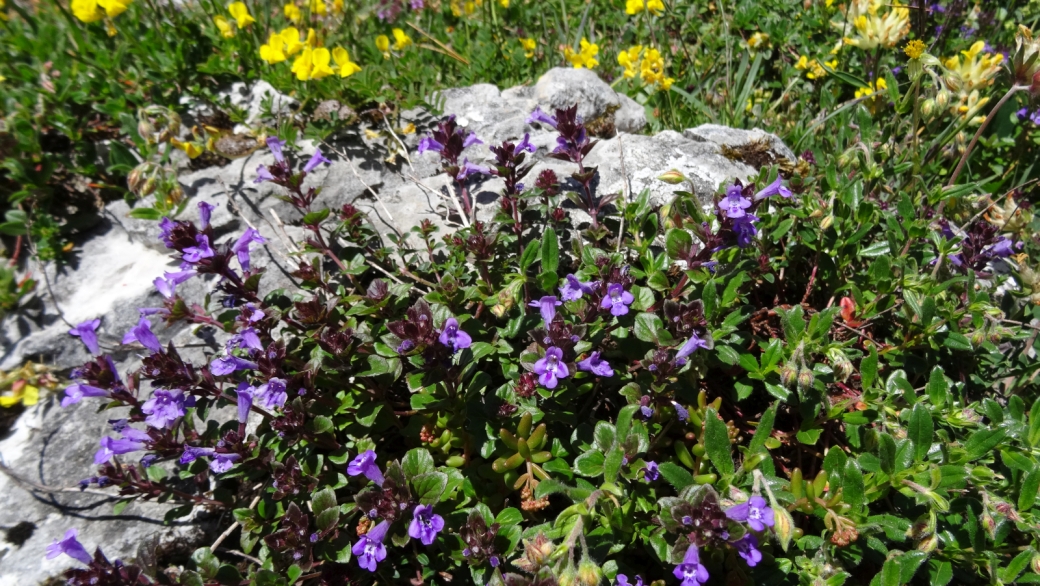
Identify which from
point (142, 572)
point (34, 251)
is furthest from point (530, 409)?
point (34, 251)

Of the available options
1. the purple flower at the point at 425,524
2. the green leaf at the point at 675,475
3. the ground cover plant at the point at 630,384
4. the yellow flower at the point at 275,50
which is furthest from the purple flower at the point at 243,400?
the yellow flower at the point at 275,50

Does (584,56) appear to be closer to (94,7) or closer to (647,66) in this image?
(647,66)

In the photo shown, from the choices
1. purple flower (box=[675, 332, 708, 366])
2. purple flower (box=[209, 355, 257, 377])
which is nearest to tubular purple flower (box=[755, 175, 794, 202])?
purple flower (box=[675, 332, 708, 366])

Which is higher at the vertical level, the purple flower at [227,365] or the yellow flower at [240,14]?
the yellow flower at [240,14]

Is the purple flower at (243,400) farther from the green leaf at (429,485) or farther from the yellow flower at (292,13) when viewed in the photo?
the yellow flower at (292,13)

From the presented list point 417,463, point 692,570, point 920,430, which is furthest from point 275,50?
point 920,430

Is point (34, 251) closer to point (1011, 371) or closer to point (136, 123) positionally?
point (136, 123)
